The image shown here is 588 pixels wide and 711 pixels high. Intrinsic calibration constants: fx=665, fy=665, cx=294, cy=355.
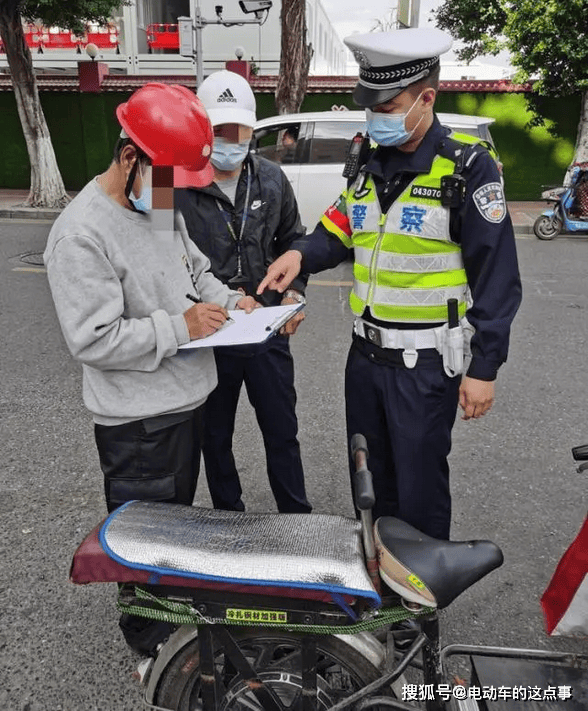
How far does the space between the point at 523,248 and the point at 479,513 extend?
6.96 metres

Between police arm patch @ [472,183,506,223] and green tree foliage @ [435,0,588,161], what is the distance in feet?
34.5

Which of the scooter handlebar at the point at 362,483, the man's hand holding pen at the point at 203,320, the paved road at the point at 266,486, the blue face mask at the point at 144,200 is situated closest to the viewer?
the scooter handlebar at the point at 362,483

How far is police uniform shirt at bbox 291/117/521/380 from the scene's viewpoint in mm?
1915

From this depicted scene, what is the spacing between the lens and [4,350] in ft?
16.7

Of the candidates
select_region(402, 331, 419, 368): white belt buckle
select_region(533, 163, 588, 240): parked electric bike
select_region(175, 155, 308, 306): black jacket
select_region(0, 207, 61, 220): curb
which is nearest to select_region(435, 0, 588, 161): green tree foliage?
select_region(533, 163, 588, 240): parked electric bike

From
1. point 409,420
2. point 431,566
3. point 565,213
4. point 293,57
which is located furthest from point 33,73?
point 431,566

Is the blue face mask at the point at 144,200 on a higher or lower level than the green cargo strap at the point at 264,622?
higher

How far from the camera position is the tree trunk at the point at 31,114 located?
10586 millimetres

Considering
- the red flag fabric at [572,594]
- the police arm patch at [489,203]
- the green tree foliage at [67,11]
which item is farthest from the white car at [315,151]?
the red flag fabric at [572,594]

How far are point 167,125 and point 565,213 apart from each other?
9393 millimetres

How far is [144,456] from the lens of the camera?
1946mm

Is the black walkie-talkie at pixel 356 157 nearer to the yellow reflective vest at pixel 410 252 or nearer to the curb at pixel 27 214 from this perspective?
the yellow reflective vest at pixel 410 252

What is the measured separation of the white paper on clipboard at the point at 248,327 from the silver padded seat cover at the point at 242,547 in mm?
469

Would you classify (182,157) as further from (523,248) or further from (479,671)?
(523,248)
